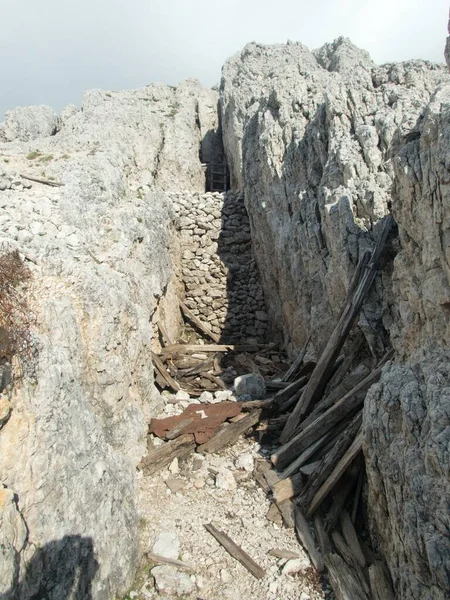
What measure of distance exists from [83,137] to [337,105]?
9.23 m

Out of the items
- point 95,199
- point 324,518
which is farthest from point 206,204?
point 324,518

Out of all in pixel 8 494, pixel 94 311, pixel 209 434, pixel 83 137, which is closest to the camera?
pixel 8 494

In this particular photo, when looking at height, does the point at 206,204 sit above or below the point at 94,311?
above

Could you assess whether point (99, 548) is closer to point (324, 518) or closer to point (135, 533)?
point (135, 533)

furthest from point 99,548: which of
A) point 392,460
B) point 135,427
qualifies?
point 392,460

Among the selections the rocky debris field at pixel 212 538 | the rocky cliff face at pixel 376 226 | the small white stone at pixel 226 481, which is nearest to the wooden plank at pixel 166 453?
the rocky debris field at pixel 212 538

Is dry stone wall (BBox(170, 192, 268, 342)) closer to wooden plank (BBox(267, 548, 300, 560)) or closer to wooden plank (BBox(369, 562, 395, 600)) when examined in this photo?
wooden plank (BBox(267, 548, 300, 560))

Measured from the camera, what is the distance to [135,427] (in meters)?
8.52

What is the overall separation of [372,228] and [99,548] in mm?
8056

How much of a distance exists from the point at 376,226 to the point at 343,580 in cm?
674

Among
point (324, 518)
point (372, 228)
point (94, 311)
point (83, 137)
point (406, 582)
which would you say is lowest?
point (324, 518)

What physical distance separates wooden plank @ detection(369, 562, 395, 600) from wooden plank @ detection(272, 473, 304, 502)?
1.93 m

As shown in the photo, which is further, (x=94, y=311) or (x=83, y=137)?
(x=83, y=137)

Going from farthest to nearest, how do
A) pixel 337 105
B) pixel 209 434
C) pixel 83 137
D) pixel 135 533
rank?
1. pixel 83 137
2. pixel 337 105
3. pixel 209 434
4. pixel 135 533
